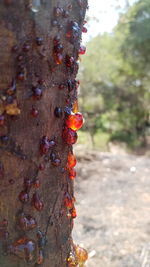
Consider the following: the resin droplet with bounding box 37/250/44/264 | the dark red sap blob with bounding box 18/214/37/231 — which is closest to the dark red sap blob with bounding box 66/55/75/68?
the dark red sap blob with bounding box 18/214/37/231

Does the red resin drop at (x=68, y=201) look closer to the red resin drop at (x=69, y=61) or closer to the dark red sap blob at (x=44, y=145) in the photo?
the dark red sap blob at (x=44, y=145)

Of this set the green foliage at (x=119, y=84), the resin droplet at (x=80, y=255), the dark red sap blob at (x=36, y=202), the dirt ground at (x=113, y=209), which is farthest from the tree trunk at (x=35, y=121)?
the green foliage at (x=119, y=84)

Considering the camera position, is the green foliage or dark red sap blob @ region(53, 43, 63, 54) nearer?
dark red sap blob @ region(53, 43, 63, 54)

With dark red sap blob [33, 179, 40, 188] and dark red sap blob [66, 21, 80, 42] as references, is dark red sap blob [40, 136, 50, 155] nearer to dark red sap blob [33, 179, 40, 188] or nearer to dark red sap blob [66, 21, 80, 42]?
dark red sap blob [33, 179, 40, 188]

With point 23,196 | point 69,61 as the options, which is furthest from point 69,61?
point 23,196

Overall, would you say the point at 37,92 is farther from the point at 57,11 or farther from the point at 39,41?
the point at 57,11

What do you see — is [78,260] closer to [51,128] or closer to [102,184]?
[51,128]
